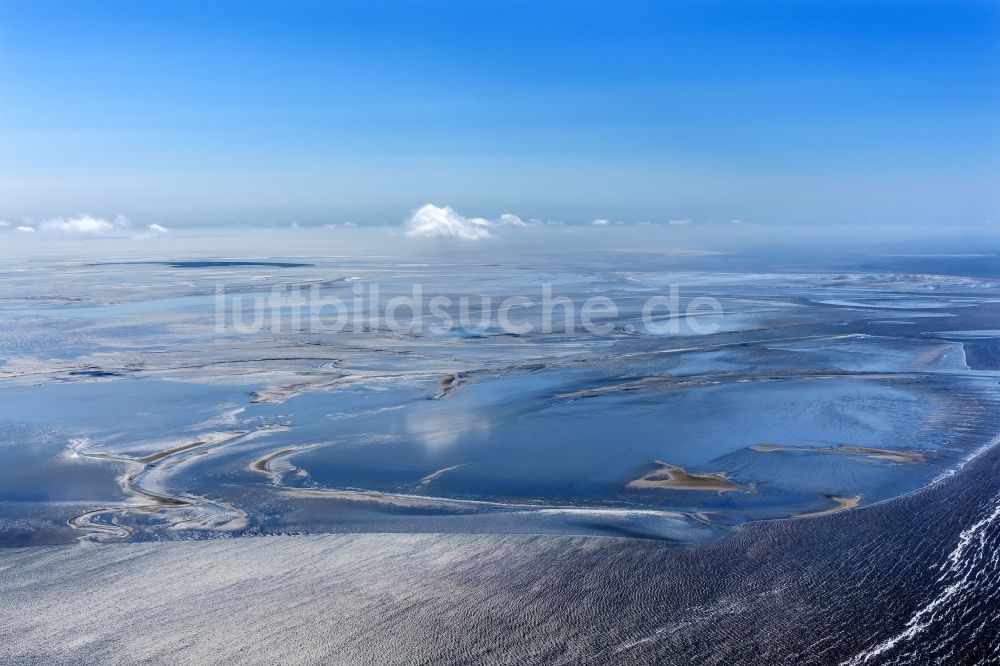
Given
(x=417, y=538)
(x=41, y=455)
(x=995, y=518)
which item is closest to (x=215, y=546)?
(x=417, y=538)

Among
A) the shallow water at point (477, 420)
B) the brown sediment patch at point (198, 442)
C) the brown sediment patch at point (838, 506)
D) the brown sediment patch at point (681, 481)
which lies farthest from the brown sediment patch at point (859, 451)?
the brown sediment patch at point (198, 442)

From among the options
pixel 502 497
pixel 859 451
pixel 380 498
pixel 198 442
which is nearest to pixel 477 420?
pixel 502 497

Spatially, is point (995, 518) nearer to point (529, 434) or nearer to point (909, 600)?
point (909, 600)

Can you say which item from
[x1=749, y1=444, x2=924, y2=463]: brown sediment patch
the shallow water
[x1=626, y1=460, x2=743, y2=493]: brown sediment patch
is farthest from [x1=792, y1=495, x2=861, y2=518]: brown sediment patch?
[x1=749, y1=444, x2=924, y2=463]: brown sediment patch

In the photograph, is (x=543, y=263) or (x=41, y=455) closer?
(x=41, y=455)

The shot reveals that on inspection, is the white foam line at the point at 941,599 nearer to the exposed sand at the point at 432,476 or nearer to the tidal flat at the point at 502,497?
the tidal flat at the point at 502,497

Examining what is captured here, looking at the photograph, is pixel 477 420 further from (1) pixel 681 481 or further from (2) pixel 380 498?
(1) pixel 681 481
